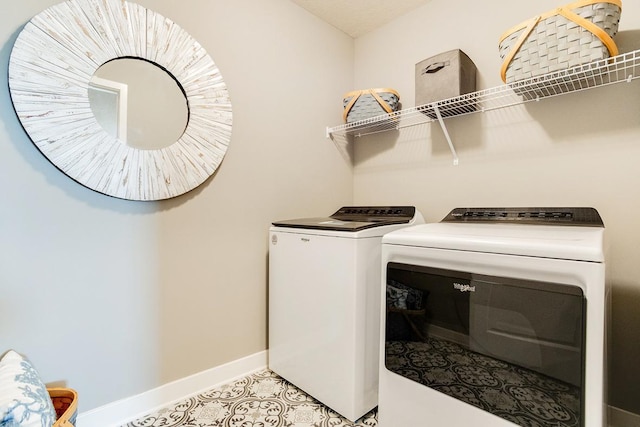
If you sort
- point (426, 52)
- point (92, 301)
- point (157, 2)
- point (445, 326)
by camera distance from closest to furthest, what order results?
point (445, 326) → point (92, 301) → point (157, 2) → point (426, 52)

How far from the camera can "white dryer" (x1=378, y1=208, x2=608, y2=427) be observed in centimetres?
84

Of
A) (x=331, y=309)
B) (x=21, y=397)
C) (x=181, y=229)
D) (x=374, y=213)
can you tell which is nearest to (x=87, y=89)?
(x=181, y=229)

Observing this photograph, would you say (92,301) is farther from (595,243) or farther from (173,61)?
(595,243)

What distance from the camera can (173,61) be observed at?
1.48 metres

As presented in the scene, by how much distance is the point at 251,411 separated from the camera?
4.81 ft

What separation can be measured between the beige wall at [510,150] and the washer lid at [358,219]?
264 millimetres

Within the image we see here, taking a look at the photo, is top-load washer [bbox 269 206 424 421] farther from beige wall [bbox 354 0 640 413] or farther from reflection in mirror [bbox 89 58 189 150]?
reflection in mirror [bbox 89 58 189 150]

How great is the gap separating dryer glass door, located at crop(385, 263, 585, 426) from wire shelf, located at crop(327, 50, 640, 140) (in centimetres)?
93

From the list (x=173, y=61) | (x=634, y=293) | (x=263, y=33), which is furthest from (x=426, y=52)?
(x=634, y=293)

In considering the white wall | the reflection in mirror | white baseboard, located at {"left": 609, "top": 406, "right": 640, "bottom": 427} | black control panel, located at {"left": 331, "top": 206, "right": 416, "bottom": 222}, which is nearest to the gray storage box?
black control panel, located at {"left": 331, "top": 206, "right": 416, "bottom": 222}

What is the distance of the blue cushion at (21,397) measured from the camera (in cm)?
87

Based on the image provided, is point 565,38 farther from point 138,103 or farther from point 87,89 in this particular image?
point 87,89

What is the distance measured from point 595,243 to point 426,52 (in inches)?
62.7

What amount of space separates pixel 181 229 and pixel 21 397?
808mm
